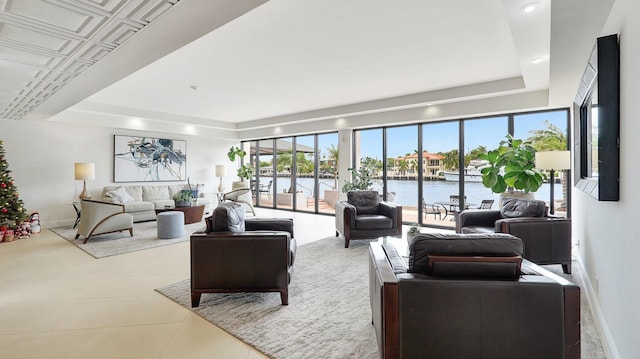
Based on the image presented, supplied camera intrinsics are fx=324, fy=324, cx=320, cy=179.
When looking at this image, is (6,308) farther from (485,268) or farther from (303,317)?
(485,268)

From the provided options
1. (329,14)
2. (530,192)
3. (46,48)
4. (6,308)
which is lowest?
(6,308)

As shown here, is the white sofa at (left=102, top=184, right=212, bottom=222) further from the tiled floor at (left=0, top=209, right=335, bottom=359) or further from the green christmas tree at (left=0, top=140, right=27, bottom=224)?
the tiled floor at (left=0, top=209, right=335, bottom=359)

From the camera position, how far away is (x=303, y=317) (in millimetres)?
2738

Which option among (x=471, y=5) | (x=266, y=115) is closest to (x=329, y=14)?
(x=471, y=5)

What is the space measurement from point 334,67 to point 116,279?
3.96 metres

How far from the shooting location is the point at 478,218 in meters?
4.58

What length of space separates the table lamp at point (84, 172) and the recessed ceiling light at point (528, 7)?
7.99m

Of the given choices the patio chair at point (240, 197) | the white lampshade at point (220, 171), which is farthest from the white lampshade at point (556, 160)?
the white lampshade at point (220, 171)

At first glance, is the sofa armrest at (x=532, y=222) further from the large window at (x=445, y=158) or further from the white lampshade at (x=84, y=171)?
the white lampshade at (x=84, y=171)

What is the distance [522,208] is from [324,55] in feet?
10.6

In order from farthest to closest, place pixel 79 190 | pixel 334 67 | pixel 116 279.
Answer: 1. pixel 79 190
2. pixel 334 67
3. pixel 116 279

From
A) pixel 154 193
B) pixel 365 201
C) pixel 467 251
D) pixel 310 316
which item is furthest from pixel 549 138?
pixel 154 193

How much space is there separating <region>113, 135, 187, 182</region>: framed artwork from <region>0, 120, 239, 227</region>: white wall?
17cm

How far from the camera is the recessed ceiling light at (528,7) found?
8.26 feet
